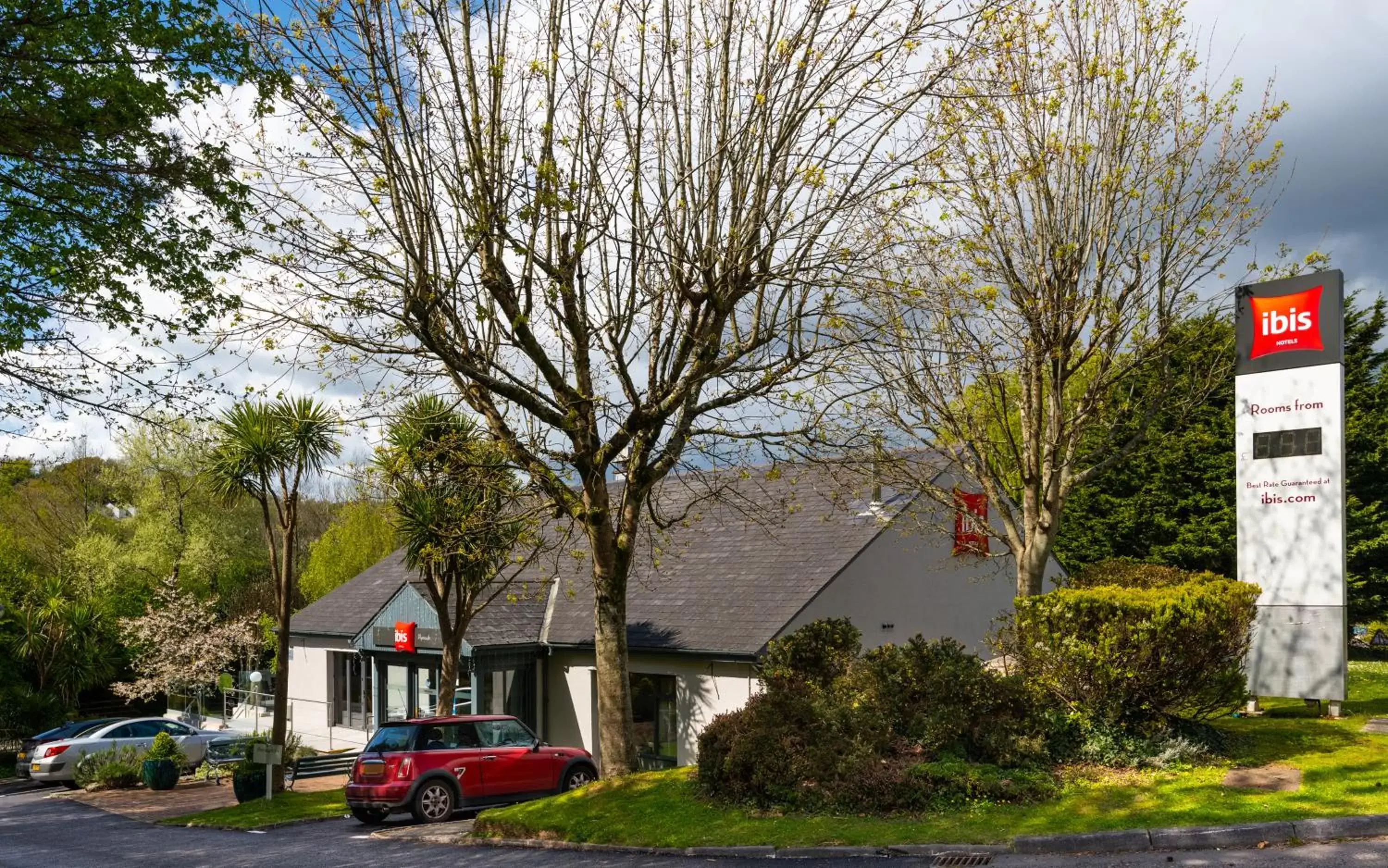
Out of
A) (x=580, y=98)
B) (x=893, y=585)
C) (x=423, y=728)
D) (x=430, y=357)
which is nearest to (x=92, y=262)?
(x=430, y=357)

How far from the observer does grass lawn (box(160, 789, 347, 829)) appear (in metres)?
18.2

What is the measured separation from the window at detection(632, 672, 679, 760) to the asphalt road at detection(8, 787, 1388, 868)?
6.94 metres

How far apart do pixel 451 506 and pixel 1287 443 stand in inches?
536

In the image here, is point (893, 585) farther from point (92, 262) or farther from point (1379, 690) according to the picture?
point (92, 262)

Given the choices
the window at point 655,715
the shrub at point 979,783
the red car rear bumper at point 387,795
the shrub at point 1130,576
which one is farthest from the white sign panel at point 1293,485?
the red car rear bumper at point 387,795

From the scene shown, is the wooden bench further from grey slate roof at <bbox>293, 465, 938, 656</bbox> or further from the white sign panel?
the white sign panel

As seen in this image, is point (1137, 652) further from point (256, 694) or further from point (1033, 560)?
point (256, 694)

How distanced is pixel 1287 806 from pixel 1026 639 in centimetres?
342

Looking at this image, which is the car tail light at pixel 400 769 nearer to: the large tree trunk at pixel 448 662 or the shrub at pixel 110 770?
the large tree trunk at pixel 448 662

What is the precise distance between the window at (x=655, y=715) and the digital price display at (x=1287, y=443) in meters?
11.9

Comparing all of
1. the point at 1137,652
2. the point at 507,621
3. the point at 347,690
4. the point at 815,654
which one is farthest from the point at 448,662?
the point at 1137,652

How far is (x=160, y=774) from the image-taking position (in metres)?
24.7

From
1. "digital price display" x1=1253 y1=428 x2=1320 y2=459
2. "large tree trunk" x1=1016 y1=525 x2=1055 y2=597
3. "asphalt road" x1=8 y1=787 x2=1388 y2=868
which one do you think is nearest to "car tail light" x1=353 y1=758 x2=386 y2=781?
"asphalt road" x1=8 y1=787 x2=1388 y2=868

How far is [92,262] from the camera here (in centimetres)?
1267
